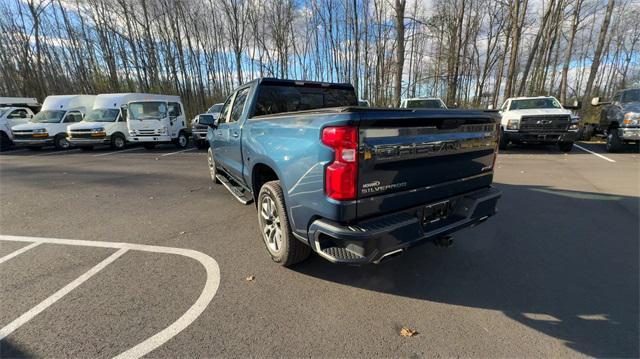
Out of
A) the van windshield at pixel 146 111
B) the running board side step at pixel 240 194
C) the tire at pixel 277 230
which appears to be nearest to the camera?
the tire at pixel 277 230

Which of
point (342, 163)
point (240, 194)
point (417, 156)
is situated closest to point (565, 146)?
point (417, 156)

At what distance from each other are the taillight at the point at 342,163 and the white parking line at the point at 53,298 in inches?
108

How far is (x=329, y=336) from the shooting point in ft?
7.43

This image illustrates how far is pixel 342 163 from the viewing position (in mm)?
2182

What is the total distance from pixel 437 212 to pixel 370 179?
911 mm

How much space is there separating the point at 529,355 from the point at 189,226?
421 centimetres

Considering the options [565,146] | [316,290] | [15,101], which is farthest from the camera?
[15,101]

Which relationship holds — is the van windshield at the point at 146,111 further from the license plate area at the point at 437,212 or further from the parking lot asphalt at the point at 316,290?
the license plate area at the point at 437,212

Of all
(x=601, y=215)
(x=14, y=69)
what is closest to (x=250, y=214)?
(x=601, y=215)

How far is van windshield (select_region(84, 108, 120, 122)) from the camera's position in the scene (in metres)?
14.6

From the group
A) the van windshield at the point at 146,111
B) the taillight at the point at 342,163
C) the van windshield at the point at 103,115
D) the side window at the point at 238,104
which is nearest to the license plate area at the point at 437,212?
the taillight at the point at 342,163

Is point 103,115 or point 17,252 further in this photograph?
point 103,115

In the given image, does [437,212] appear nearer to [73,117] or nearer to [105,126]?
[105,126]

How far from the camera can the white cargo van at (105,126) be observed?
13.6 m
